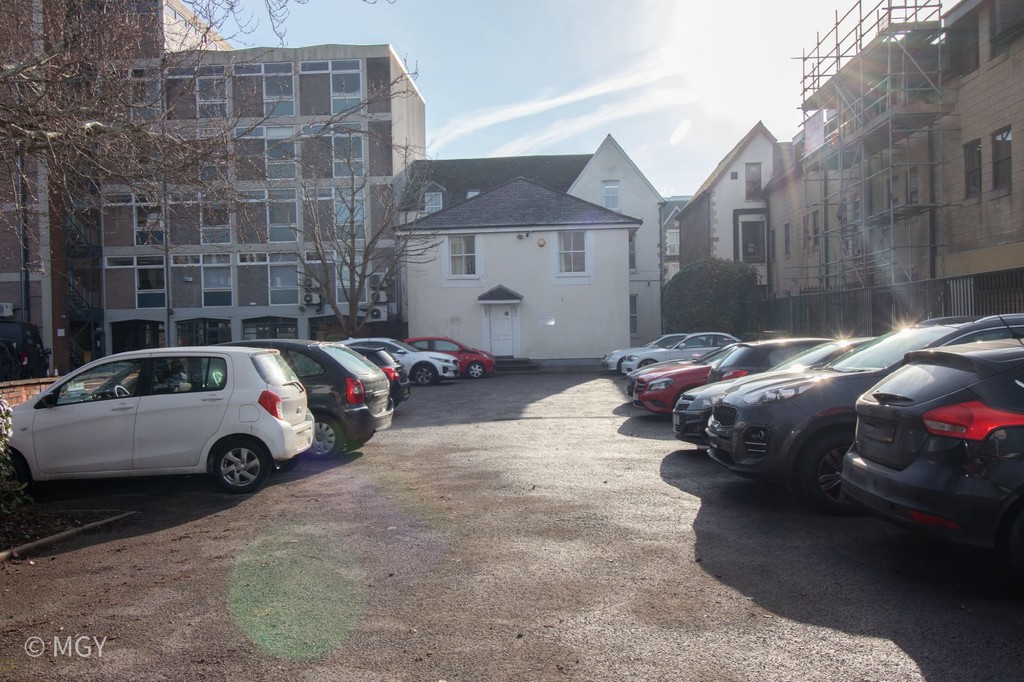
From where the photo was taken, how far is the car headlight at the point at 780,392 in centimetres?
733

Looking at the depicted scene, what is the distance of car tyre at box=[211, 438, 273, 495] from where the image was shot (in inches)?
330

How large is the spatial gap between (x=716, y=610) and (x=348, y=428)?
6648mm

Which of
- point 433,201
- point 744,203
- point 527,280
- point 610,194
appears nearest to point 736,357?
point 527,280

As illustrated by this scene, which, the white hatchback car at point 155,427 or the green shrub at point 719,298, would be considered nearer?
the white hatchback car at point 155,427

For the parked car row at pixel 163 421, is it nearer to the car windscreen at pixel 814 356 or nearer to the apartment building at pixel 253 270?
the car windscreen at pixel 814 356

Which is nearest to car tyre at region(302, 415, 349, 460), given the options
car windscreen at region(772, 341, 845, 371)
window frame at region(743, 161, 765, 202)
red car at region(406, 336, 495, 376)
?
car windscreen at region(772, 341, 845, 371)

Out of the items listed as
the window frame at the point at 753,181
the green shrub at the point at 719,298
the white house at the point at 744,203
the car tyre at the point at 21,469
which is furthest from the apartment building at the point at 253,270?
the car tyre at the point at 21,469

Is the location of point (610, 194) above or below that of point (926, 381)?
above

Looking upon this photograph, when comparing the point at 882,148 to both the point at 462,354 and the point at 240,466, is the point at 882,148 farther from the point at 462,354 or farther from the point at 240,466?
the point at 240,466

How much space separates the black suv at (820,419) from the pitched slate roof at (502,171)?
123ft

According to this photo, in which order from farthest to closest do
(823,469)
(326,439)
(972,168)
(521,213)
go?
(521,213) < (972,168) < (326,439) < (823,469)

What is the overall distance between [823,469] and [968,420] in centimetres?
242

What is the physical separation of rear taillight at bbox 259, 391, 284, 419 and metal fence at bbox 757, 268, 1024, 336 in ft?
42.6

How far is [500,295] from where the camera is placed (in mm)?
32375
